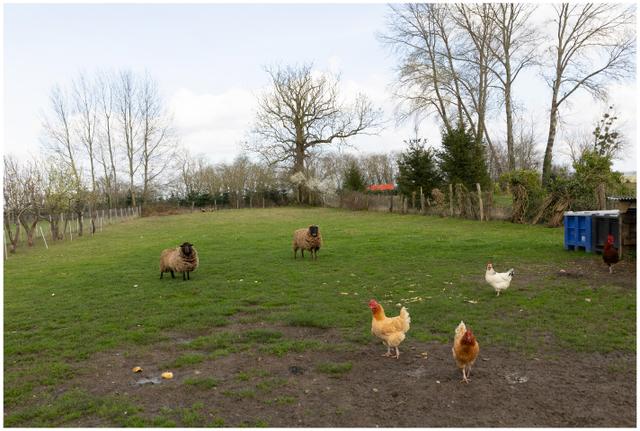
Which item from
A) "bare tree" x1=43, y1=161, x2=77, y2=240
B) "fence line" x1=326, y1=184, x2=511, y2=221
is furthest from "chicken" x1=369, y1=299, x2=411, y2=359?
"bare tree" x1=43, y1=161, x2=77, y2=240

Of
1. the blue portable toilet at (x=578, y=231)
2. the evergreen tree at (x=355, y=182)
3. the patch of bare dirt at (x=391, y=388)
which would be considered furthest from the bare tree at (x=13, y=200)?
the evergreen tree at (x=355, y=182)

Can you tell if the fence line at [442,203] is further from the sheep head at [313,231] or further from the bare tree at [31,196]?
the bare tree at [31,196]

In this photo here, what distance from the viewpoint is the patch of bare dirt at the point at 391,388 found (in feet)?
15.1

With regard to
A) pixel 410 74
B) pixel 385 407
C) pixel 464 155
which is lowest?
pixel 385 407

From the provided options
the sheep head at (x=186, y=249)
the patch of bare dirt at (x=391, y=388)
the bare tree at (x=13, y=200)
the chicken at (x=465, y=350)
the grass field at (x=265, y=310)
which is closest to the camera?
the patch of bare dirt at (x=391, y=388)

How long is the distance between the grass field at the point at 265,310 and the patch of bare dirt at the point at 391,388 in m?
0.14

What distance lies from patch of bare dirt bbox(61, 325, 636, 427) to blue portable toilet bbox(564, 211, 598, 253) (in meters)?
9.02

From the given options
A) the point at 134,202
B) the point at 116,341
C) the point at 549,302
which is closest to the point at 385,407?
the point at 116,341

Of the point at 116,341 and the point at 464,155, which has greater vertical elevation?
the point at 464,155

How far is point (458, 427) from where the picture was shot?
4.39 m

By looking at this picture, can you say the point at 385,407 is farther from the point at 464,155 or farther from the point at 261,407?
the point at 464,155

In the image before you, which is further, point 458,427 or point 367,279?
point 367,279

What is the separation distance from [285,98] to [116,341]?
48.1 metres

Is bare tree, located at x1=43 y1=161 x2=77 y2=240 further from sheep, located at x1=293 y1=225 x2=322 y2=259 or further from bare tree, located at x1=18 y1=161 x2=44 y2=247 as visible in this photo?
sheep, located at x1=293 y1=225 x2=322 y2=259
